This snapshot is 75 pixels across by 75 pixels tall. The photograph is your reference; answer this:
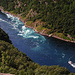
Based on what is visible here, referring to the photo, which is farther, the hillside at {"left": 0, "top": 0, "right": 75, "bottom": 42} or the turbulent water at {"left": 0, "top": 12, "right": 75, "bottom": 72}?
the hillside at {"left": 0, "top": 0, "right": 75, "bottom": 42}

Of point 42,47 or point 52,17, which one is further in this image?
point 52,17

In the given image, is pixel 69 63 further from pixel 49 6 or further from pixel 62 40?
pixel 49 6

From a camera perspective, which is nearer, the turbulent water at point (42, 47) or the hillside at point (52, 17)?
the turbulent water at point (42, 47)

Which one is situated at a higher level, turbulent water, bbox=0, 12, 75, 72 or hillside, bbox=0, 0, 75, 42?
hillside, bbox=0, 0, 75, 42

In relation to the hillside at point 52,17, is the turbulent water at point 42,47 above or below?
below

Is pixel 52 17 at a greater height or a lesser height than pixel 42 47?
greater
